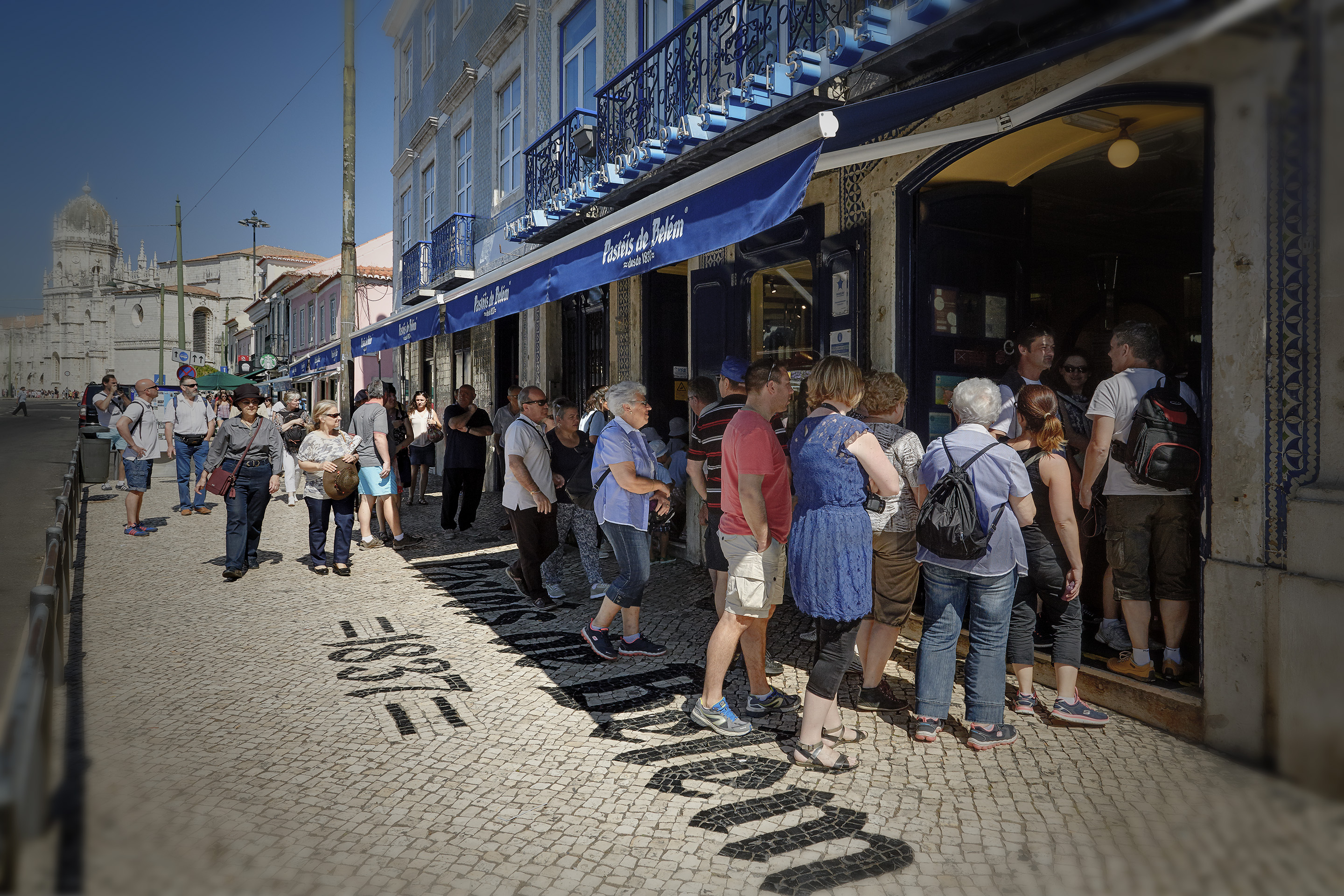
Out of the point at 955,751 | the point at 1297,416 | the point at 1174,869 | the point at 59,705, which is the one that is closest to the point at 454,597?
the point at 955,751

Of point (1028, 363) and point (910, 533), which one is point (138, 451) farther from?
point (1028, 363)

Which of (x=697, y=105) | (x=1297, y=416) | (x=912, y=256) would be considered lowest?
(x=1297, y=416)

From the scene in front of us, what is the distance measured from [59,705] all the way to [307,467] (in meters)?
6.60

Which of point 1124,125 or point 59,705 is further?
point 1124,125

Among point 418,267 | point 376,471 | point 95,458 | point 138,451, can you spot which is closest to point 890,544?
point 376,471

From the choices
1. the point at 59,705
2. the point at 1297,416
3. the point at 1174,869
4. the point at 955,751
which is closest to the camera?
the point at 1174,869

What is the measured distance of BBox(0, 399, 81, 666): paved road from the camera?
1318 mm

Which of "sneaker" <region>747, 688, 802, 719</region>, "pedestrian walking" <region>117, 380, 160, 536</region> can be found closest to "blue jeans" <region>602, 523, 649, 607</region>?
"sneaker" <region>747, 688, 802, 719</region>

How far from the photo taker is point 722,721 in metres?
3.71

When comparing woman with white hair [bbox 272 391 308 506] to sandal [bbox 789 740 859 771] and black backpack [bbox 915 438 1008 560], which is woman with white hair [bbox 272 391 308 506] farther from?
black backpack [bbox 915 438 1008 560]

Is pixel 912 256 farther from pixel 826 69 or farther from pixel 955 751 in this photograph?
pixel 955 751

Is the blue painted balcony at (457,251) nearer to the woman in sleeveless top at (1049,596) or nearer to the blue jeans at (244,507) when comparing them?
the blue jeans at (244,507)

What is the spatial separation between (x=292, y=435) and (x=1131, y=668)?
26.3 feet

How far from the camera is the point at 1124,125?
4598 millimetres
